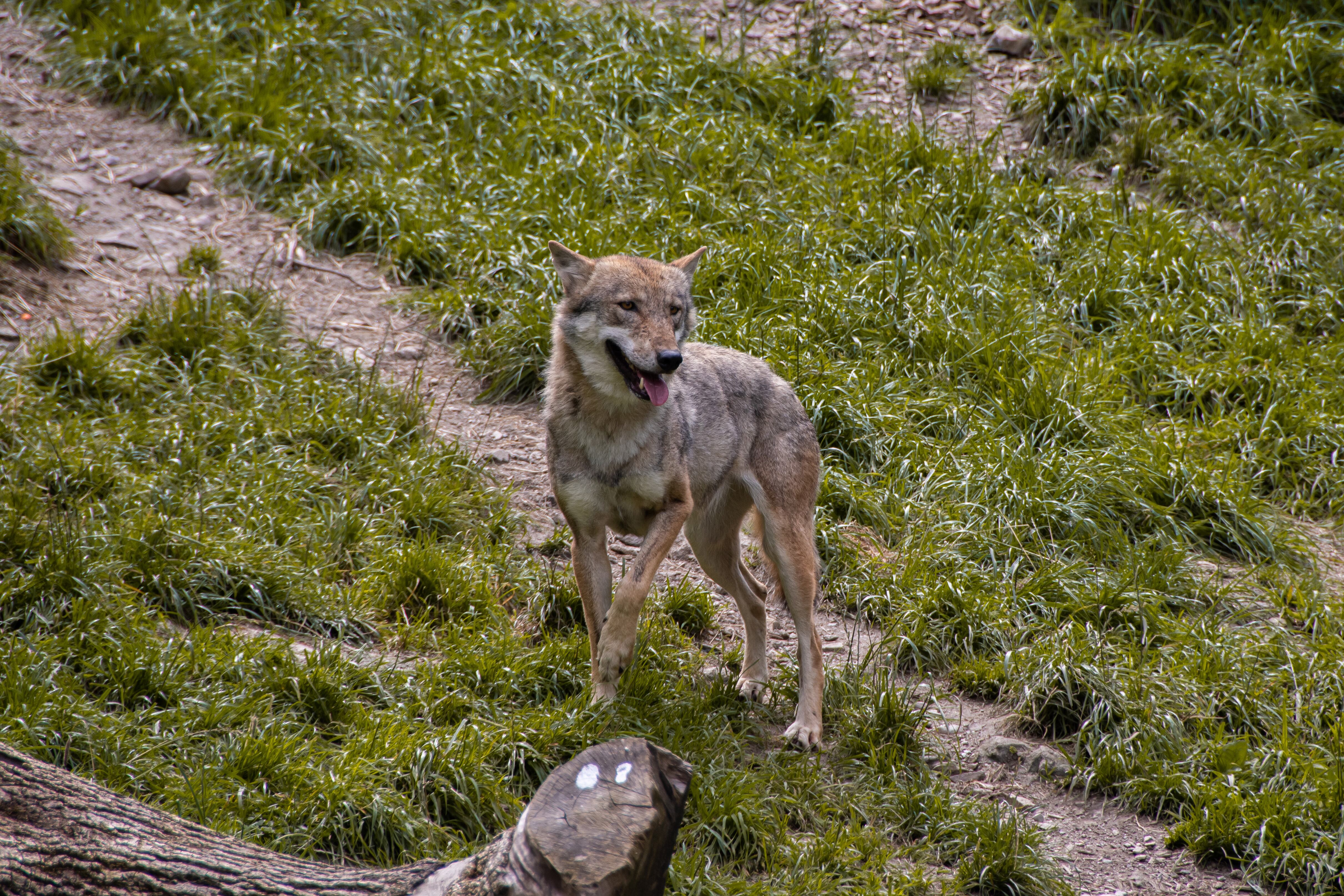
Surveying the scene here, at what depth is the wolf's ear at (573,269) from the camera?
5.12 meters

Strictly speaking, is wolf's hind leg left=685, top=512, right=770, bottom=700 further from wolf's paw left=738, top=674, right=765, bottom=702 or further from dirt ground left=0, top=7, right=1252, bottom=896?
dirt ground left=0, top=7, right=1252, bottom=896

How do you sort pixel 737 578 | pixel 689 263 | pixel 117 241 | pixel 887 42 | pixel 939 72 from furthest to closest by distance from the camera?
pixel 887 42
pixel 939 72
pixel 117 241
pixel 737 578
pixel 689 263

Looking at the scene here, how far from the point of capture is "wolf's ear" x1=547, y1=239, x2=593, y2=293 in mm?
5121

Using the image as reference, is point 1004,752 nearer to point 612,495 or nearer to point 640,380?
point 612,495

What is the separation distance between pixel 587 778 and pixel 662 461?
237cm

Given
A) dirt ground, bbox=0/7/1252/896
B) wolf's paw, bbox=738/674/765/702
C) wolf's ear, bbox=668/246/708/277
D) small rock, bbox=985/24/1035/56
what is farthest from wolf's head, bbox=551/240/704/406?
small rock, bbox=985/24/1035/56

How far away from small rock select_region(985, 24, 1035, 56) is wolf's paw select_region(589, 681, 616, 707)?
798 centimetres

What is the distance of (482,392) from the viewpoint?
7453mm

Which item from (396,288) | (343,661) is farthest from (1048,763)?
(396,288)

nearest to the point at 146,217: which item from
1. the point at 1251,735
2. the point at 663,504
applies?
the point at 663,504

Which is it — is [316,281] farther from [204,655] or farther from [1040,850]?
[1040,850]

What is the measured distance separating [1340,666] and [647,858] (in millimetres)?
4324

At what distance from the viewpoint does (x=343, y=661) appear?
16.1 ft

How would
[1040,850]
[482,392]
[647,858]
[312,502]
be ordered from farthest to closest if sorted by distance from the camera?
[482,392]
[312,502]
[1040,850]
[647,858]
